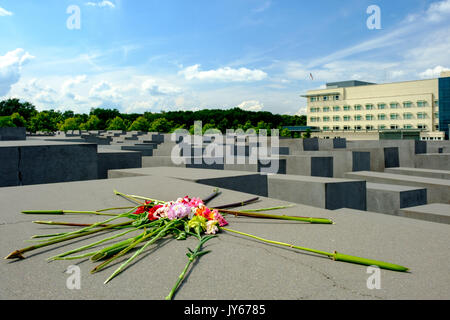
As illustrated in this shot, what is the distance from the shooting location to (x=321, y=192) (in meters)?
7.65

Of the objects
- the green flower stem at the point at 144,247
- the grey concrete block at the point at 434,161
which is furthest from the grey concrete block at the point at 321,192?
the grey concrete block at the point at 434,161

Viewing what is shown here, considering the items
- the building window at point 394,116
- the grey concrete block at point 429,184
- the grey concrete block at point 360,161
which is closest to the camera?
the grey concrete block at point 429,184

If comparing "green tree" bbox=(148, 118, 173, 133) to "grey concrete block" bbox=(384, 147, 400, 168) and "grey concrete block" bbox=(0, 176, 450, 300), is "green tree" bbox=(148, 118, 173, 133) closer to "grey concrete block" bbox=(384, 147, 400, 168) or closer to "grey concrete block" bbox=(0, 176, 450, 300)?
"grey concrete block" bbox=(384, 147, 400, 168)

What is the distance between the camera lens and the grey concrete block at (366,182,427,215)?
865cm

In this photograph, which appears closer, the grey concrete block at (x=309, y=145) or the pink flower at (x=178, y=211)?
the pink flower at (x=178, y=211)

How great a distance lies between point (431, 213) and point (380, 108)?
71.6 metres

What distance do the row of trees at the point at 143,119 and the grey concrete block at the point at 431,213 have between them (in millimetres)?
57959

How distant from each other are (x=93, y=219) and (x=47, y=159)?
4.27m

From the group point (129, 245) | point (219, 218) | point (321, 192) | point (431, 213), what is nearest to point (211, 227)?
point (219, 218)

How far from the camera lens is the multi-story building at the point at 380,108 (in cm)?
6350

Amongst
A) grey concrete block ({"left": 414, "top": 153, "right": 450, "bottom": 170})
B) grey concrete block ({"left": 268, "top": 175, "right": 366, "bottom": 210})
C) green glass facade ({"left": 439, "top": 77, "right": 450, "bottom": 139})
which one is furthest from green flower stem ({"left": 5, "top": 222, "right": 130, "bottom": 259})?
green glass facade ({"left": 439, "top": 77, "right": 450, "bottom": 139})

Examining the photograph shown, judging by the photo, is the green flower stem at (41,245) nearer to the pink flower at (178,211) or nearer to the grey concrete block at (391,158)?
the pink flower at (178,211)

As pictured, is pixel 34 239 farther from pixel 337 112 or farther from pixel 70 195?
pixel 337 112

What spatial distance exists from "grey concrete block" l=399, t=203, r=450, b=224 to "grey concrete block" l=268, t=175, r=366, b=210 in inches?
42.8
